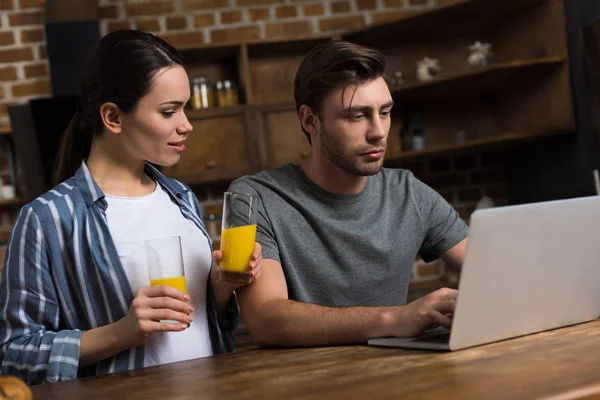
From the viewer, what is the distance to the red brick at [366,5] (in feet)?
14.3

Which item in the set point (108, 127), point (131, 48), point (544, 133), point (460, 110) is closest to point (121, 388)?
point (108, 127)

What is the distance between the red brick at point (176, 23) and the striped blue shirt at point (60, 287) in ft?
8.76

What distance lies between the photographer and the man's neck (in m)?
1.95

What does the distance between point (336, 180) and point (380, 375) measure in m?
0.85

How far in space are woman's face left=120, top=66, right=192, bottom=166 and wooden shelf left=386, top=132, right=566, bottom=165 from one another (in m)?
2.29

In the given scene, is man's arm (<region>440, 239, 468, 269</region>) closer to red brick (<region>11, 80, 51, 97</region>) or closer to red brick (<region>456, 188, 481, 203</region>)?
red brick (<region>456, 188, 481, 203</region>)

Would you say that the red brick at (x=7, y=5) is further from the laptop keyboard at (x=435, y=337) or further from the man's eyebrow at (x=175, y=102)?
the laptop keyboard at (x=435, y=337)

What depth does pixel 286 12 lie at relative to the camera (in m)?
4.28

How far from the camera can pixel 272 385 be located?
1169 millimetres

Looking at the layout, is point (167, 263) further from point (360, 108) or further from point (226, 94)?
point (226, 94)

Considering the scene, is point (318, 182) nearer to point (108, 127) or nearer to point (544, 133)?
point (108, 127)

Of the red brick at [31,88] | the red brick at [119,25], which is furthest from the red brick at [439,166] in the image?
the red brick at [31,88]

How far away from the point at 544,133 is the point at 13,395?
308 cm

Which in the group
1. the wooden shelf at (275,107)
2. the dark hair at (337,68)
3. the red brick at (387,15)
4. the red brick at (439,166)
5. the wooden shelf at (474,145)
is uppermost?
the red brick at (387,15)
